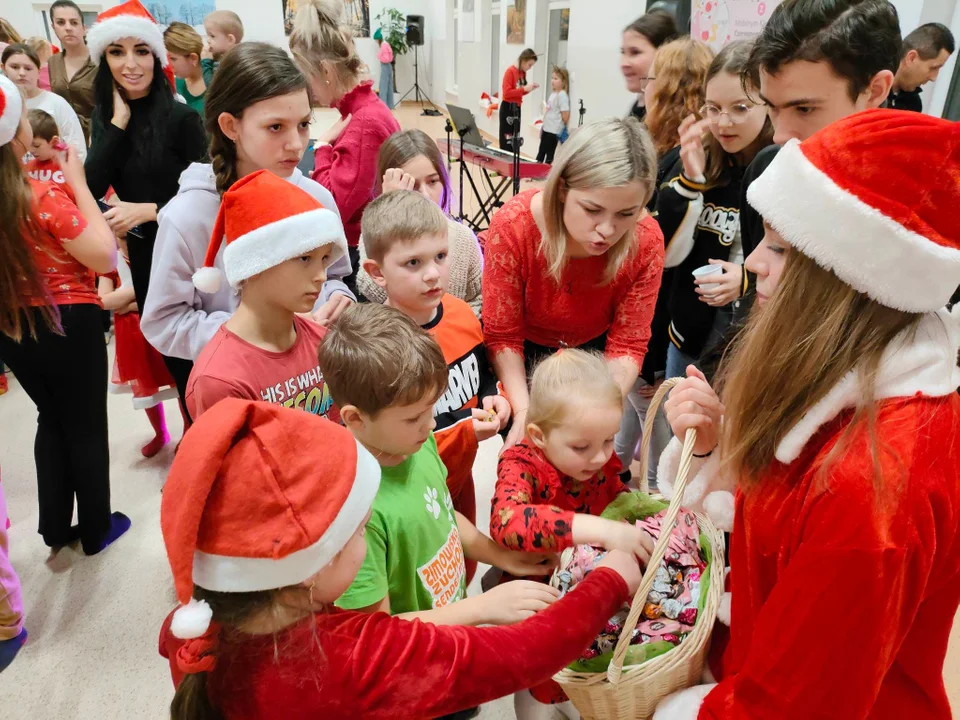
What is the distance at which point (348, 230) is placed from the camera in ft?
9.12

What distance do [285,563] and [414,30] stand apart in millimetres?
15109

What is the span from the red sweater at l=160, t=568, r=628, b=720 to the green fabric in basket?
6.2 inches

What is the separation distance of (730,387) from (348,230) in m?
2.18

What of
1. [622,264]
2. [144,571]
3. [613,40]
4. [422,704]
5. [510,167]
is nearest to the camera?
[422,704]

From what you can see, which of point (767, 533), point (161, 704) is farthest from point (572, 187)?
point (161, 704)

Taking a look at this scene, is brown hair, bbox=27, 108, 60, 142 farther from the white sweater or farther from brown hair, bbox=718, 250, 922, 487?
brown hair, bbox=718, 250, 922, 487

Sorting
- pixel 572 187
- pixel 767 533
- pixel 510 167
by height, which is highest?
pixel 572 187

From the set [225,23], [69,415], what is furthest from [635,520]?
[225,23]

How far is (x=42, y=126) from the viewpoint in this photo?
2.16m

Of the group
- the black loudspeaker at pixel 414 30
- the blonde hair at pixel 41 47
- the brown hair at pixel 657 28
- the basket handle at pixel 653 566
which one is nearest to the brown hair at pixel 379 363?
the basket handle at pixel 653 566

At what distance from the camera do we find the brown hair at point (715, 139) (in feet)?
6.12

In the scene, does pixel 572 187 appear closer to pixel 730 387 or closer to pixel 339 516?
pixel 730 387

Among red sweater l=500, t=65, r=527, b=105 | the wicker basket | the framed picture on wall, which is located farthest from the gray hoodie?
the framed picture on wall

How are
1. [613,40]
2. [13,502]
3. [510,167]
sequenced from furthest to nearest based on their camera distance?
[613,40] < [510,167] < [13,502]
